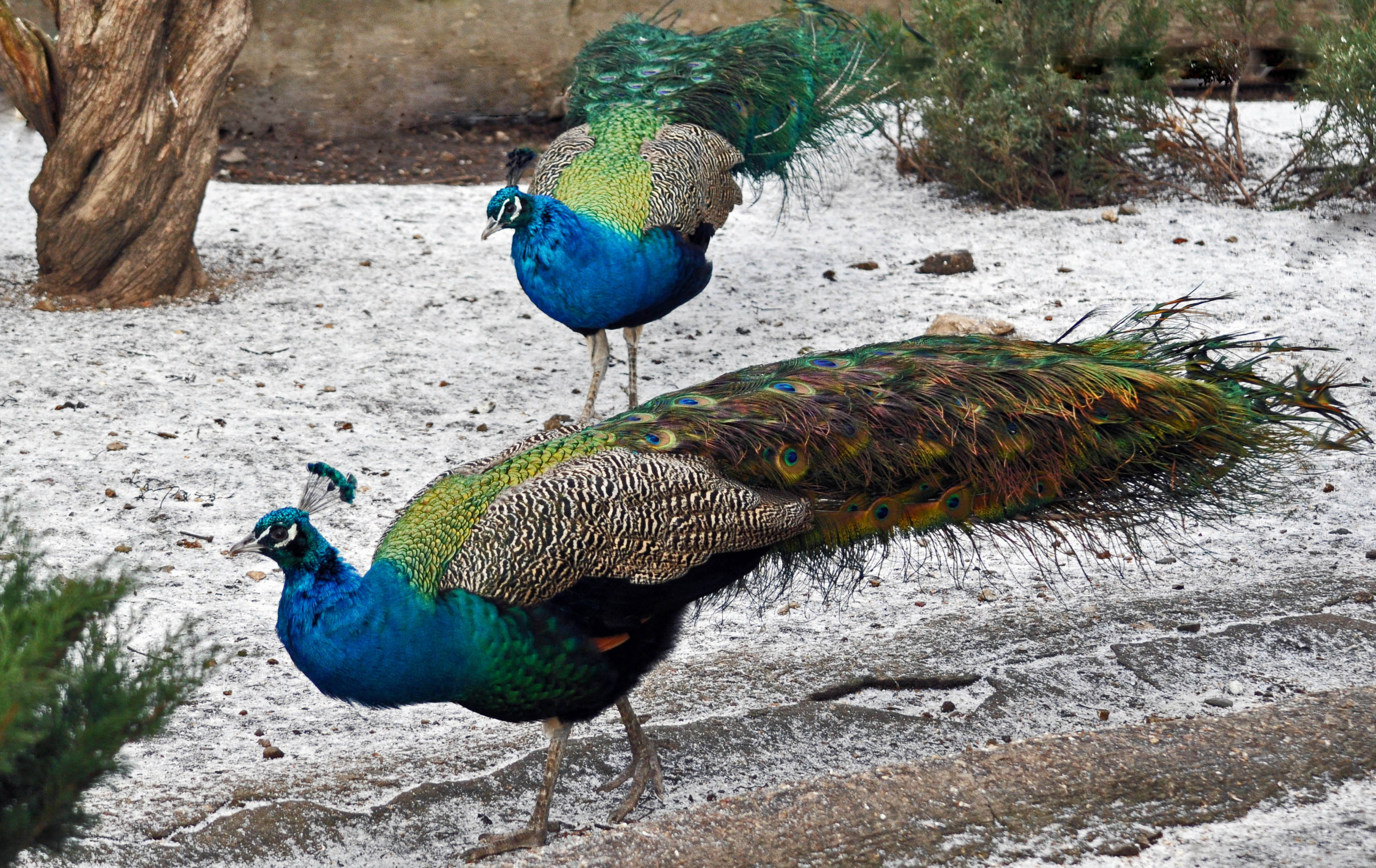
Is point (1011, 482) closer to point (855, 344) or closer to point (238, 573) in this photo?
point (238, 573)

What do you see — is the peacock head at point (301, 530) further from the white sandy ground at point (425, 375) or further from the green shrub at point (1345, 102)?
the green shrub at point (1345, 102)

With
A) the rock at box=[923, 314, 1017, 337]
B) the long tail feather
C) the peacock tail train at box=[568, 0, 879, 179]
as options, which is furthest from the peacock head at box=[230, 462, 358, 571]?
the rock at box=[923, 314, 1017, 337]

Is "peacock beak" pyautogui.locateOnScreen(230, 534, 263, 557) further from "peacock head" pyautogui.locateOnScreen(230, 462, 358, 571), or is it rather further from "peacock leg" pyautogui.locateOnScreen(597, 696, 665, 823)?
"peacock leg" pyautogui.locateOnScreen(597, 696, 665, 823)

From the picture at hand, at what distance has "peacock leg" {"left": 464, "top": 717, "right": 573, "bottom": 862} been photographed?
2.90m

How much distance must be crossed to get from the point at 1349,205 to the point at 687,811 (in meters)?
5.99

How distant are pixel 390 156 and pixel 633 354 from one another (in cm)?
390

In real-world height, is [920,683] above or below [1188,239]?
below

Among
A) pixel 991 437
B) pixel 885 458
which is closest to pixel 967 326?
pixel 991 437

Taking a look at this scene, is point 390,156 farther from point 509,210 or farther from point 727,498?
point 727,498

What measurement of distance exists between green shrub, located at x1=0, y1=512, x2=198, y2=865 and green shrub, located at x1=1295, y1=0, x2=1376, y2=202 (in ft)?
20.7

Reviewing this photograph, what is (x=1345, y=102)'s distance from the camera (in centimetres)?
661

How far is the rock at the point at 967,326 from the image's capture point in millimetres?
5668

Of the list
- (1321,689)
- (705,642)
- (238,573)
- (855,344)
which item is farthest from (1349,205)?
(238,573)

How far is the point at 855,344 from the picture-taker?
5.89m
